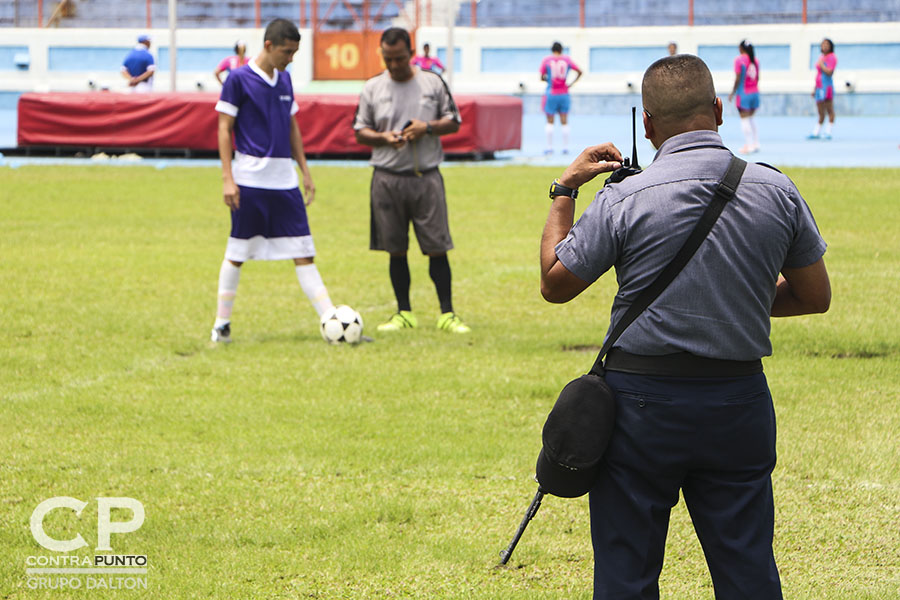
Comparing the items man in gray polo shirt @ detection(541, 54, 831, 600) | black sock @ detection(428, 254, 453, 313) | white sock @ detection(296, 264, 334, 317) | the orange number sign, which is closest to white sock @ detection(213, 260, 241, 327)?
white sock @ detection(296, 264, 334, 317)

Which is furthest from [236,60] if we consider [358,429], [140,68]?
[358,429]

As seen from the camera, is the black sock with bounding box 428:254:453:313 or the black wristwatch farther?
the black sock with bounding box 428:254:453:313

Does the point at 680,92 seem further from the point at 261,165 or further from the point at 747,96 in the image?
the point at 747,96

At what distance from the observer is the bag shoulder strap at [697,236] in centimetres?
302

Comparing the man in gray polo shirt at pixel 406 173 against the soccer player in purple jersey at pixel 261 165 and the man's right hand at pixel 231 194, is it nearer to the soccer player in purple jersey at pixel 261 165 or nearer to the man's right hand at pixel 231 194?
the soccer player in purple jersey at pixel 261 165

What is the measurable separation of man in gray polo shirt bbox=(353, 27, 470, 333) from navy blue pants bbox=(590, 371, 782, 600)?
18.8 ft

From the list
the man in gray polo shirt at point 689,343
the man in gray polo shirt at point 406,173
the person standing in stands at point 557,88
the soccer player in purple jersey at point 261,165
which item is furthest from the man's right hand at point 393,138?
the person standing in stands at point 557,88

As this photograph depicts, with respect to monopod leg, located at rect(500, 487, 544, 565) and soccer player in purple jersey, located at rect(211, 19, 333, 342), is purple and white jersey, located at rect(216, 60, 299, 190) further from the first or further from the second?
monopod leg, located at rect(500, 487, 544, 565)

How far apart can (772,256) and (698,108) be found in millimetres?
429

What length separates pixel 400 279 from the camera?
9.08 metres

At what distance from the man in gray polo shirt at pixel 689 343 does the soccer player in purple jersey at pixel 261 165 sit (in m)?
5.31

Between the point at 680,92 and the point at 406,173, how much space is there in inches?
235

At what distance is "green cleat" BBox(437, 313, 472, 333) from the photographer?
8.85 metres

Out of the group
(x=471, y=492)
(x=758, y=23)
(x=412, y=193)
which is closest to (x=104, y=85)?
(x=758, y=23)
